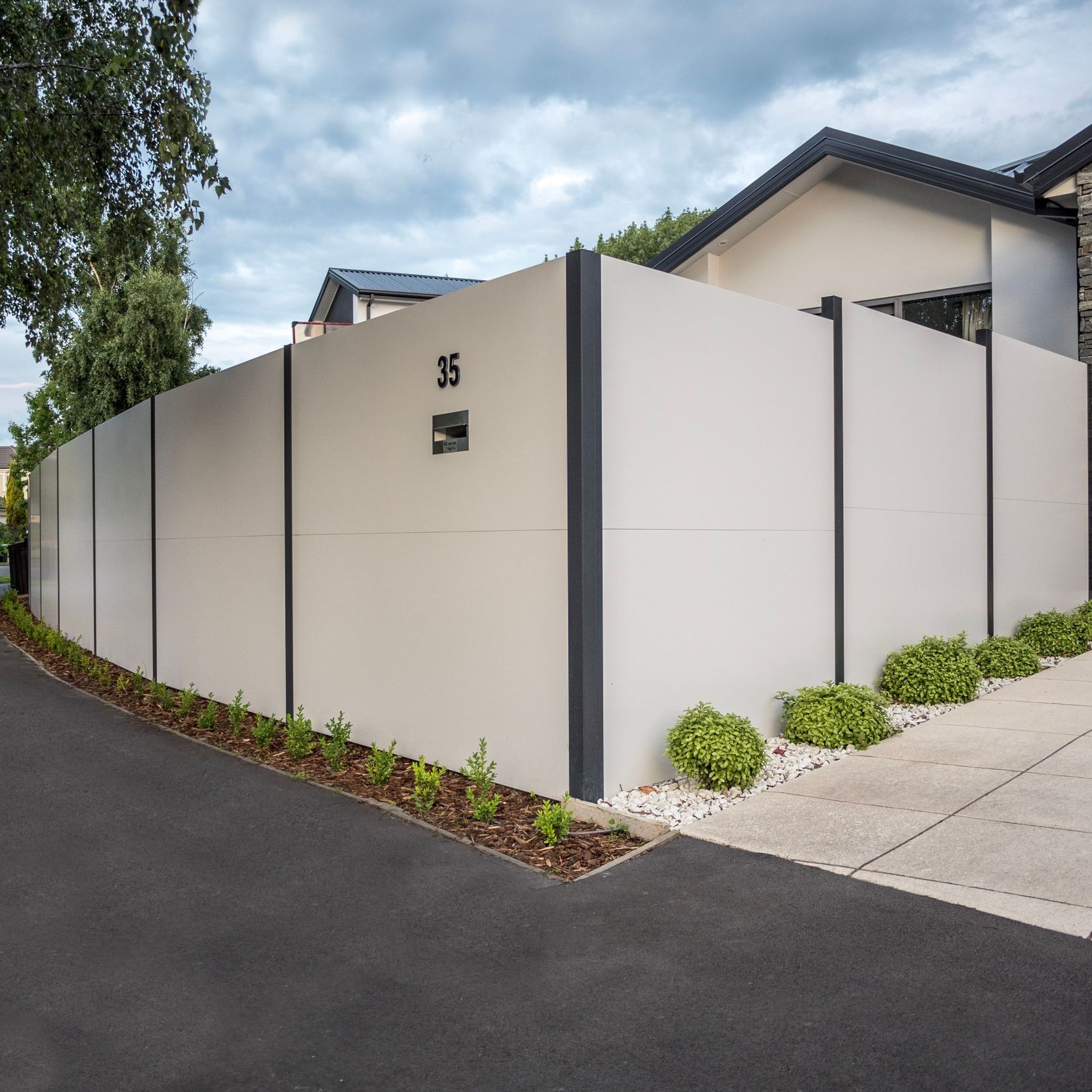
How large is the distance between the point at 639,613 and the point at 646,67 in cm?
1213

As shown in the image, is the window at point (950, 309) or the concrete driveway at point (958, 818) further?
the window at point (950, 309)

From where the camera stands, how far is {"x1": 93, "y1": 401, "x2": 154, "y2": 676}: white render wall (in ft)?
36.1

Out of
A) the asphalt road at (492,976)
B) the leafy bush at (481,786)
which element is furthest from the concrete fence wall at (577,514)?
the asphalt road at (492,976)

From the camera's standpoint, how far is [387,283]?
29203 mm

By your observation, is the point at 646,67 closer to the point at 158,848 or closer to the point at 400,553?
the point at 400,553

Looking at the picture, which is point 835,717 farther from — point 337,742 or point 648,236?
point 648,236

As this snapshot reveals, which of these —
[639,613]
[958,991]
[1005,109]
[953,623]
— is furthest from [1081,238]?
[958,991]

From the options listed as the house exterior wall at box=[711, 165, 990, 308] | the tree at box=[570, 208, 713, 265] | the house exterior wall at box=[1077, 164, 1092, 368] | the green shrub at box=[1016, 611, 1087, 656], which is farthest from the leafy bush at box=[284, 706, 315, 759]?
the tree at box=[570, 208, 713, 265]

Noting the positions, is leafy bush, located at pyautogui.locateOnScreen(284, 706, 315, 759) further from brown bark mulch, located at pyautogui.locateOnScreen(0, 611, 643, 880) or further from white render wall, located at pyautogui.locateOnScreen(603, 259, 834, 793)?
white render wall, located at pyautogui.locateOnScreen(603, 259, 834, 793)

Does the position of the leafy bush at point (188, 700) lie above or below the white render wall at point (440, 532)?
below

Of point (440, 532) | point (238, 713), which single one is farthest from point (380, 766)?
point (238, 713)

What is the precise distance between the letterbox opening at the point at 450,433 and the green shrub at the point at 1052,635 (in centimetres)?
688

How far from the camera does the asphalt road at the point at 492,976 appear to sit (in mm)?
2900

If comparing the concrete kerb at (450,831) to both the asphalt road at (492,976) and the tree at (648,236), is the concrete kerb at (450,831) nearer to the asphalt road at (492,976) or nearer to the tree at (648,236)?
the asphalt road at (492,976)
